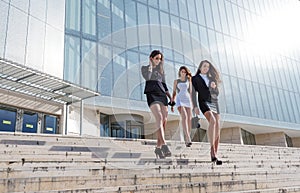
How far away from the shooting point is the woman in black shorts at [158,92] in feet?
10.7

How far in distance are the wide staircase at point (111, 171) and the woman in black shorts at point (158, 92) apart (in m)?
0.16

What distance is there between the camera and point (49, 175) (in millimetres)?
2908

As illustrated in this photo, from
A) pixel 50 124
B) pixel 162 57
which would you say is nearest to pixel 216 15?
pixel 50 124

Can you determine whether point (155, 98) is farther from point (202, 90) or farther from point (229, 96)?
point (229, 96)

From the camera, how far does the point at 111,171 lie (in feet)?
11.3

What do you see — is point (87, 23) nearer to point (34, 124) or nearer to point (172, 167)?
point (34, 124)

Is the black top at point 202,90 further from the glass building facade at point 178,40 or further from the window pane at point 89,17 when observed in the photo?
the window pane at point 89,17

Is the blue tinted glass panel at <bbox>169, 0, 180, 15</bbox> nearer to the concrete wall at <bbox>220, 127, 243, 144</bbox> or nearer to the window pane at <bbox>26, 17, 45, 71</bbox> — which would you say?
the concrete wall at <bbox>220, 127, 243, 144</bbox>

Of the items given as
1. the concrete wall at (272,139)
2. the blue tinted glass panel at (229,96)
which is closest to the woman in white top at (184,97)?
the blue tinted glass panel at (229,96)

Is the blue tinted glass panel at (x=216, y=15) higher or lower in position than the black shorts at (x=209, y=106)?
higher

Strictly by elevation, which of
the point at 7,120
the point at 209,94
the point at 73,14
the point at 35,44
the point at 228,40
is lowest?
the point at 209,94

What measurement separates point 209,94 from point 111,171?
1624mm

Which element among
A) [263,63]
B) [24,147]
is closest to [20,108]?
[24,147]

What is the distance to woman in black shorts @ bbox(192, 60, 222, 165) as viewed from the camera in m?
3.20
